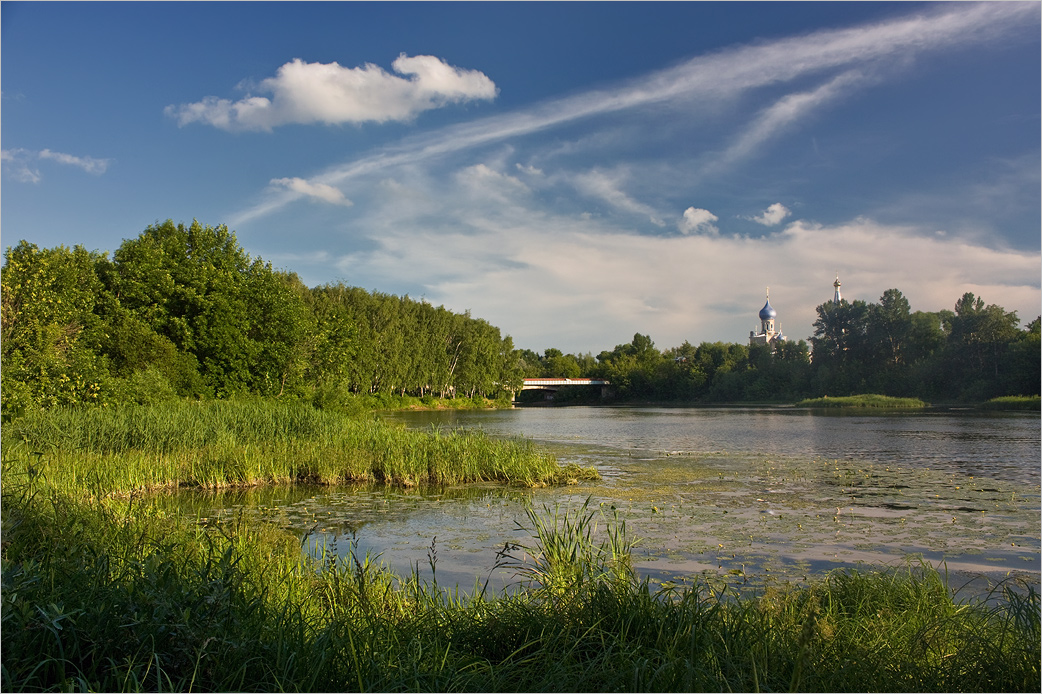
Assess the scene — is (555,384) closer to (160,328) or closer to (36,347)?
(160,328)

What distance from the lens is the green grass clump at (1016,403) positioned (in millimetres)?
49969

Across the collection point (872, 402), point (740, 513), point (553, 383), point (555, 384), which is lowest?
point (740, 513)

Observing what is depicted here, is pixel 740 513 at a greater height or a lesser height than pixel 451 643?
lesser

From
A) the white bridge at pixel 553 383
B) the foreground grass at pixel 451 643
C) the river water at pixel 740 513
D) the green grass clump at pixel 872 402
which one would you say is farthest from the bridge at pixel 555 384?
the foreground grass at pixel 451 643

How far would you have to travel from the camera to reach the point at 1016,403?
168 feet

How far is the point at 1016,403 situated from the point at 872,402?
13.9 m

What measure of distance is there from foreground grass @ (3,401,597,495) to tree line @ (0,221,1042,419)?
1656 millimetres

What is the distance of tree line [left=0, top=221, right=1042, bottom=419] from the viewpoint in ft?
62.4

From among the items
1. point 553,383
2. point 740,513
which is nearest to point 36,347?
point 740,513

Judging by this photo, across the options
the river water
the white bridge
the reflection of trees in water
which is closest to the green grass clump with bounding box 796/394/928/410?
the white bridge

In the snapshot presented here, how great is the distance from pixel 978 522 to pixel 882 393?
6594cm

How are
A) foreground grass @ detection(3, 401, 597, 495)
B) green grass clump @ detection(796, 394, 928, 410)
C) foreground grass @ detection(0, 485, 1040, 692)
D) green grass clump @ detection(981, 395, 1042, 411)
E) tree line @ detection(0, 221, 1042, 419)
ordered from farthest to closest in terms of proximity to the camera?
1. green grass clump @ detection(796, 394, 928, 410)
2. green grass clump @ detection(981, 395, 1042, 411)
3. tree line @ detection(0, 221, 1042, 419)
4. foreground grass @ detection(3, 401, 597, 495)
5. foreground grass @ detection(0, 485, 1040, 692)

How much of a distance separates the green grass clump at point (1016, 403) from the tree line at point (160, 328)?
47.7 metres

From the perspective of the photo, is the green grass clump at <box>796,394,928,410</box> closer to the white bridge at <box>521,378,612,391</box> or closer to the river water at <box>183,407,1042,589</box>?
the white bridge at <box>521,378,612,391</box>
